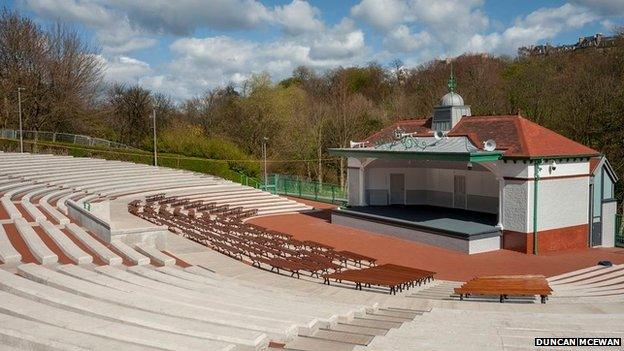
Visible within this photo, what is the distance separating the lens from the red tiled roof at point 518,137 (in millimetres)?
20500

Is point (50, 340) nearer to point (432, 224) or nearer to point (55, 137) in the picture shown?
point (432, 224)

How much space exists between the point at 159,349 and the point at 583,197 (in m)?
20.2

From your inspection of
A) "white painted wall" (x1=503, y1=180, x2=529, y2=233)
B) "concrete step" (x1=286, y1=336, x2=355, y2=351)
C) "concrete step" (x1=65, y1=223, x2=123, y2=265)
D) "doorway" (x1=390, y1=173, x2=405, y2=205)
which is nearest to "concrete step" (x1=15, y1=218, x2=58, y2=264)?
"concrete step" (x1=65, y1=223, x2=123, y2=265)

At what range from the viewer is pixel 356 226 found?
25750 mm

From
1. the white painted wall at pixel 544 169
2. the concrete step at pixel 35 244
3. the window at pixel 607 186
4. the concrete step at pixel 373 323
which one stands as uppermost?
the white painted wall at pixel 544 169

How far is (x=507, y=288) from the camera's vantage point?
490 inches

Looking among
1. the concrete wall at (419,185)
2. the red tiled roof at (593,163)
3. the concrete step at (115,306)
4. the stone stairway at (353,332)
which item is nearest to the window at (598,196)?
the red tiled roof at (593,163)

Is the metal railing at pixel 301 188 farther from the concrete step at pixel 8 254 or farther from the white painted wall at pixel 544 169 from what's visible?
the concrete step at pixel 8 254

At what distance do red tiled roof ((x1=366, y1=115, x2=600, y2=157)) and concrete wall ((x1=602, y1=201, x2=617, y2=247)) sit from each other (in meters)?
2.46

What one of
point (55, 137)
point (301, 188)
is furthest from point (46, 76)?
point (301, 188)

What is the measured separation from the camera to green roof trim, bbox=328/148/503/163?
20.1 metres

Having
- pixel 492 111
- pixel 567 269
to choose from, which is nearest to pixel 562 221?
pixel 567 269

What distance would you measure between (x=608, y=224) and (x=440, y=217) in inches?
270

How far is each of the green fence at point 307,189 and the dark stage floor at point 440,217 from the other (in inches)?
300
